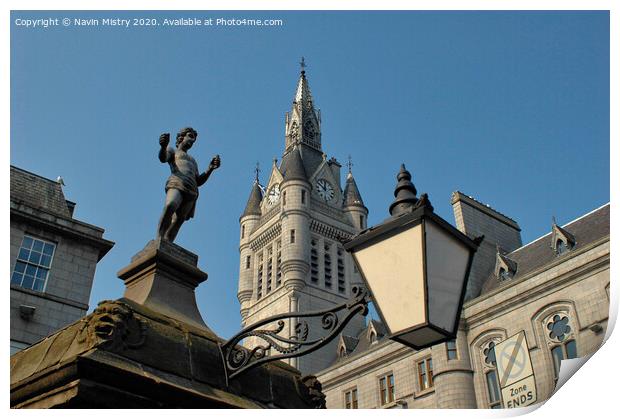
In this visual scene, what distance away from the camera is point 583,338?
23625 millimetres

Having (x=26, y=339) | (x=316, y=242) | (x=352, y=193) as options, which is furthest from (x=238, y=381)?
(x=352, y=193)

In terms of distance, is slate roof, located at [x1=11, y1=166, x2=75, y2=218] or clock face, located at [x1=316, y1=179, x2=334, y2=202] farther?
clock face, located at [x1=316, y1=179, x2=334, y2=202]

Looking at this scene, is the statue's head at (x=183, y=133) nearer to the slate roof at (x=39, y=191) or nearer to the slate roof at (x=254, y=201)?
the slate roof at (x=39, y=191)

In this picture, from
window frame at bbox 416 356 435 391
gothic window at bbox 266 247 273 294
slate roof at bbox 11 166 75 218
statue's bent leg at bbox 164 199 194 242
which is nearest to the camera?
statue's bent leg at bbox 164 199 194 242

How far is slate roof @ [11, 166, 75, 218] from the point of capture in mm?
20453

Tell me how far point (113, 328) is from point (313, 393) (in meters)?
1.76

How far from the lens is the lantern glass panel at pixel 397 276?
9.02 ft

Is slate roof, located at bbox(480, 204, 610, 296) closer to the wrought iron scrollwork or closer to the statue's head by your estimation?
the statue's head

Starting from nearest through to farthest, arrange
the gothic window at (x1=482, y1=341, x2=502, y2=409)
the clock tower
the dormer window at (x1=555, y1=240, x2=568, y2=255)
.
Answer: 1. the gothic window at (x1=482, y1=341, x2=502, y2=409)
2. the dormer window at (x1=555, y1=240, x2=568, y2=255)
3. the clock tower

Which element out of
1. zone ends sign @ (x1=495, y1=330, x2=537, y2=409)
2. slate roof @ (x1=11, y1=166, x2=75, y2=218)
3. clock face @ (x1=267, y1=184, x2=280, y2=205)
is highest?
clock face @ (x1=267, y1=184, x2=280, y2=205)

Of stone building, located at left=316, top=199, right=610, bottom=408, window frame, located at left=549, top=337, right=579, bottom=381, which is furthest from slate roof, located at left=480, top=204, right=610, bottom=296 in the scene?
window frame, located at left=549, top=337, right=579, bottom=381

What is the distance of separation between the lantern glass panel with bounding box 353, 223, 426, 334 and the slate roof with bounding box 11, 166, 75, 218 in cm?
1877

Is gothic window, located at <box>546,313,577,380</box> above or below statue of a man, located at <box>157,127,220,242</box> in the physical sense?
above

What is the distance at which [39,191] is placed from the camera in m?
21.2
